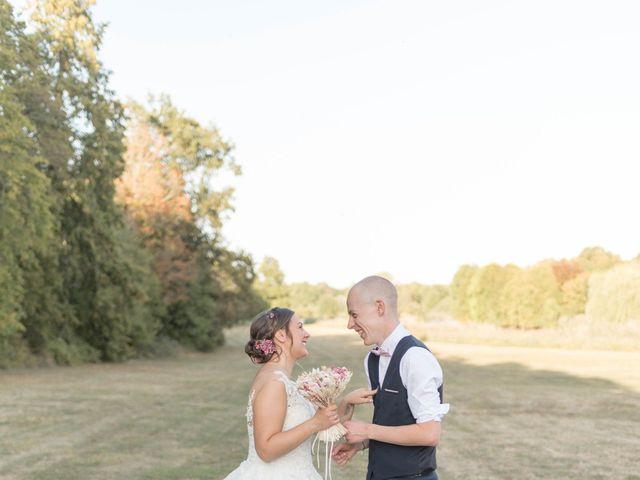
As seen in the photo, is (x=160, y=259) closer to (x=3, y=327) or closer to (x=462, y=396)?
(x=3, y=327)

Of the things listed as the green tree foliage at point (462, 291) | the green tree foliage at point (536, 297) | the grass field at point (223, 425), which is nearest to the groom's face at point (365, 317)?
the grass field at point (223, 425)

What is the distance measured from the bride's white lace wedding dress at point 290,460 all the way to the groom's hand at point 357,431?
0.41m

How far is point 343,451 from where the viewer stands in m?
4.45

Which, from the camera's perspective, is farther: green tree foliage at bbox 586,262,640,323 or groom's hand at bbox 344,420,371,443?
green tree foliage at bbox 586,262,640,323

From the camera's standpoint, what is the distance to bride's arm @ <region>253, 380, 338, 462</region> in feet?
14.0

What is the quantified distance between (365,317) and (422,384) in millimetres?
435

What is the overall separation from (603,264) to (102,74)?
8353 centimetres

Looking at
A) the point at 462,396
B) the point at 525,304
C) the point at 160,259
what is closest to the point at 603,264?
the point at 525,304

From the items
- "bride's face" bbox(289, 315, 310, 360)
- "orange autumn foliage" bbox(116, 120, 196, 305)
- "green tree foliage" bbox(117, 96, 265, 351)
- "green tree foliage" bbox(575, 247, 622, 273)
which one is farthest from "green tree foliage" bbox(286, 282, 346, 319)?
"bride's face" bbox(289, 315, 310, 360)

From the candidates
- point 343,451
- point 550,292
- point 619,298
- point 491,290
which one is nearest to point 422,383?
point 343,451

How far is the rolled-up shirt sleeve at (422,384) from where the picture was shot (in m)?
3.88

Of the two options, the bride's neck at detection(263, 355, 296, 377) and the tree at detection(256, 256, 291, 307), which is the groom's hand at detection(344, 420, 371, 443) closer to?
the bride's neck at detection(263, 355, 296, 377)

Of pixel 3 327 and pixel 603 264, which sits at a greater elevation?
pixel 603 264

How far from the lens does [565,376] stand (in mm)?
30266
